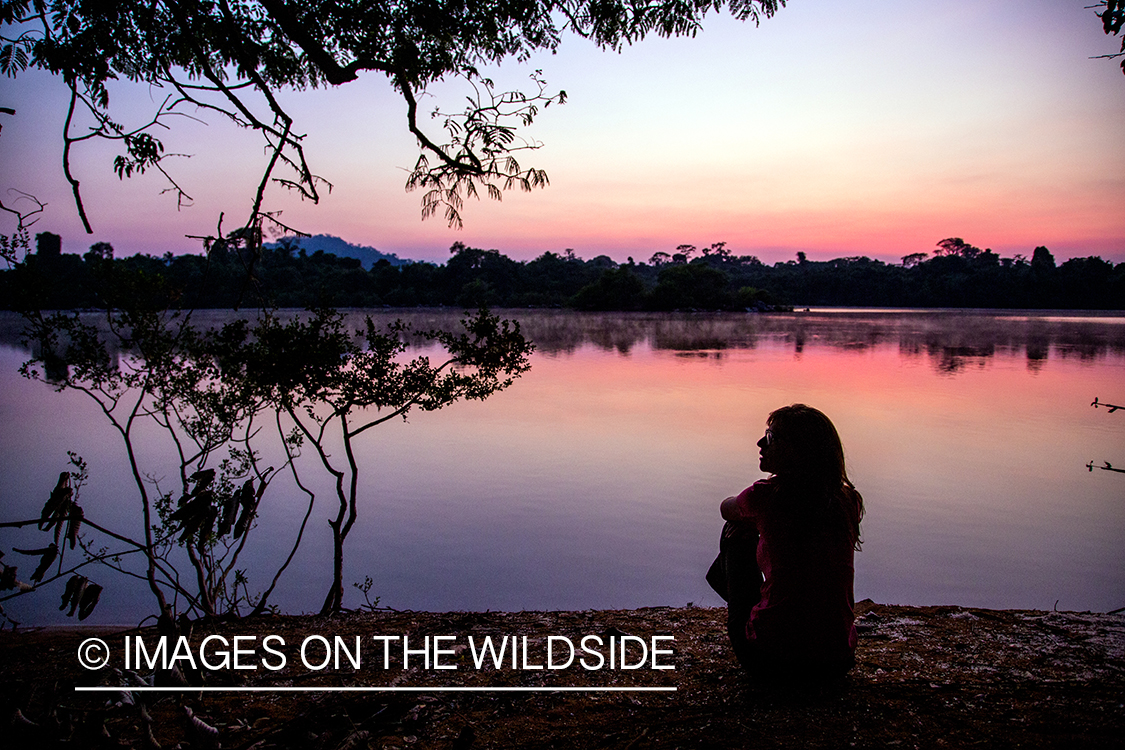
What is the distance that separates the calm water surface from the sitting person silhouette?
284cm

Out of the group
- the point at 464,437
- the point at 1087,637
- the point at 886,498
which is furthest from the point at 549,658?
the point at 464,437

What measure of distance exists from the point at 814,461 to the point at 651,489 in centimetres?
588

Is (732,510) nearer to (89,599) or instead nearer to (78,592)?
(78,592)

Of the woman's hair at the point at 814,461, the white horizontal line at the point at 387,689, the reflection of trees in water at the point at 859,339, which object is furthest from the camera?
the reflection of trees in water at the point at 859,339

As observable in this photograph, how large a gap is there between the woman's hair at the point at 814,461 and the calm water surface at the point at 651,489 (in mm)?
3131

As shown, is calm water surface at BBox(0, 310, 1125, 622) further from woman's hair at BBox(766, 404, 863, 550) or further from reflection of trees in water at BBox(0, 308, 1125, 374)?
reflection of trees in water at BBox(0, 308, 1125, 374)

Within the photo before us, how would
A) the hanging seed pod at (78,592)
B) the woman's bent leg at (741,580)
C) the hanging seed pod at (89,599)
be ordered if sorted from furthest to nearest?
the hanging seed pod at (89,599), the hanging seed pod at (78,592), the woman's bent leg at (741,580)

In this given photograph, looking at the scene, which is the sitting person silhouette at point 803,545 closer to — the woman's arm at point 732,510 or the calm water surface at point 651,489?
the woman's arm at point 732,510

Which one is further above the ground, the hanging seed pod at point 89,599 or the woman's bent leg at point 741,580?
the woman's bent leg at point 741,580

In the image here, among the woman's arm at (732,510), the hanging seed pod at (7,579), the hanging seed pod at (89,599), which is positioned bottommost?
the hanging seed pod at (89,599)

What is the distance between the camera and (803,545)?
2.04 meters

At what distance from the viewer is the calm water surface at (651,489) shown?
525 cm

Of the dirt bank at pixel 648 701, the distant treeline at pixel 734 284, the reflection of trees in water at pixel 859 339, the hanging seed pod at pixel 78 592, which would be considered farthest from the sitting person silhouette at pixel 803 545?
the distant treeline at pixel 734 284

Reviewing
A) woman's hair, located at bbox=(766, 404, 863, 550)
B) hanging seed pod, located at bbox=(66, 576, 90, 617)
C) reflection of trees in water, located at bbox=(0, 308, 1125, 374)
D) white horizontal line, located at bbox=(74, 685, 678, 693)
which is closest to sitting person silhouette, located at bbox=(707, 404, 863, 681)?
woman's hair, located at bbox=(766, 404, 863, 550)
